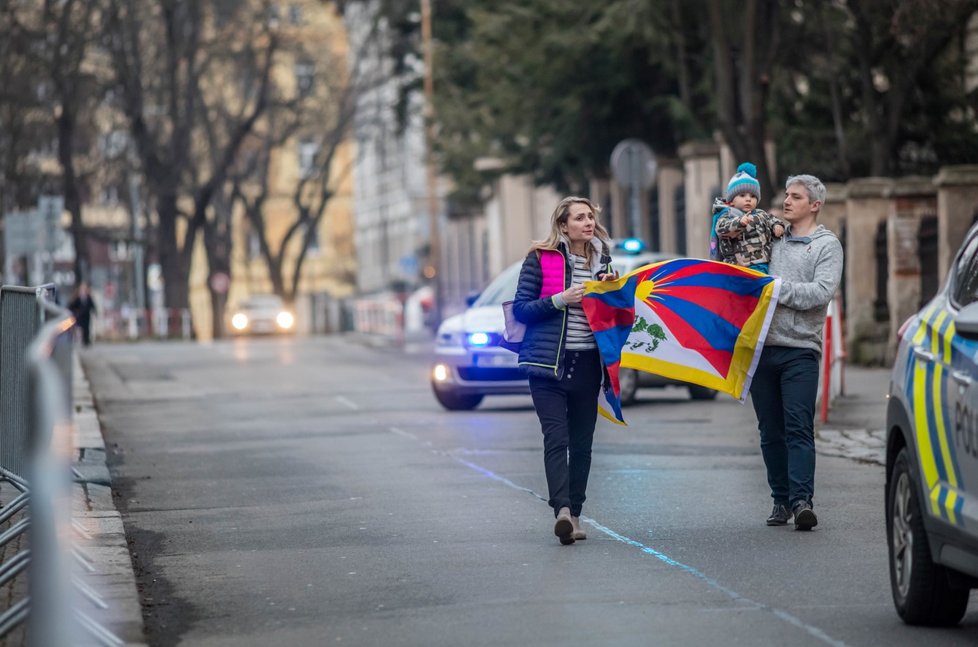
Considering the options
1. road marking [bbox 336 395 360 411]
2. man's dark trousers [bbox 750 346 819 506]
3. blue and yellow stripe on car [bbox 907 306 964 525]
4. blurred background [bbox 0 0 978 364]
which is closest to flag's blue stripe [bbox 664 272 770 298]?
man's dark trousers [bbox 750 346 819 506]

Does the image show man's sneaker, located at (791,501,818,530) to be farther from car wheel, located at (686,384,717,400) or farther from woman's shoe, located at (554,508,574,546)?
car wheel, located at (686,384,717,400)

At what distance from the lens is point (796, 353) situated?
36.4 feet

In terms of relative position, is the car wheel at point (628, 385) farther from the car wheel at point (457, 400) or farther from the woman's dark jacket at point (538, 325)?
the woman's dark jacket at point (538, 325)

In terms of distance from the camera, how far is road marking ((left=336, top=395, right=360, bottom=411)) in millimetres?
22797

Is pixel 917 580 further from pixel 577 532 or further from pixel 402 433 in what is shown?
pixel 402 433

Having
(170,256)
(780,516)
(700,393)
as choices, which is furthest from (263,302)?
(780,516)

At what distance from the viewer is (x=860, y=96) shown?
34375 millimetres

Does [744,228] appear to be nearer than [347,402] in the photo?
Yes

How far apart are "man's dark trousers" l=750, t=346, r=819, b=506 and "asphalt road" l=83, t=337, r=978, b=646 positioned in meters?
0.28

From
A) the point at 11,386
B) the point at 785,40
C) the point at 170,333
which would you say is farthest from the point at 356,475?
the point at 170,333

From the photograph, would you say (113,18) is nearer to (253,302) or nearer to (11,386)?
(253,302)

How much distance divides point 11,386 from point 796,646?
5.95m

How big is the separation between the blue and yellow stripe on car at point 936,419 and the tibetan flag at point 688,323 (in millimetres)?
2720

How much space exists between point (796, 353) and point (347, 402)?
42.9 feet
